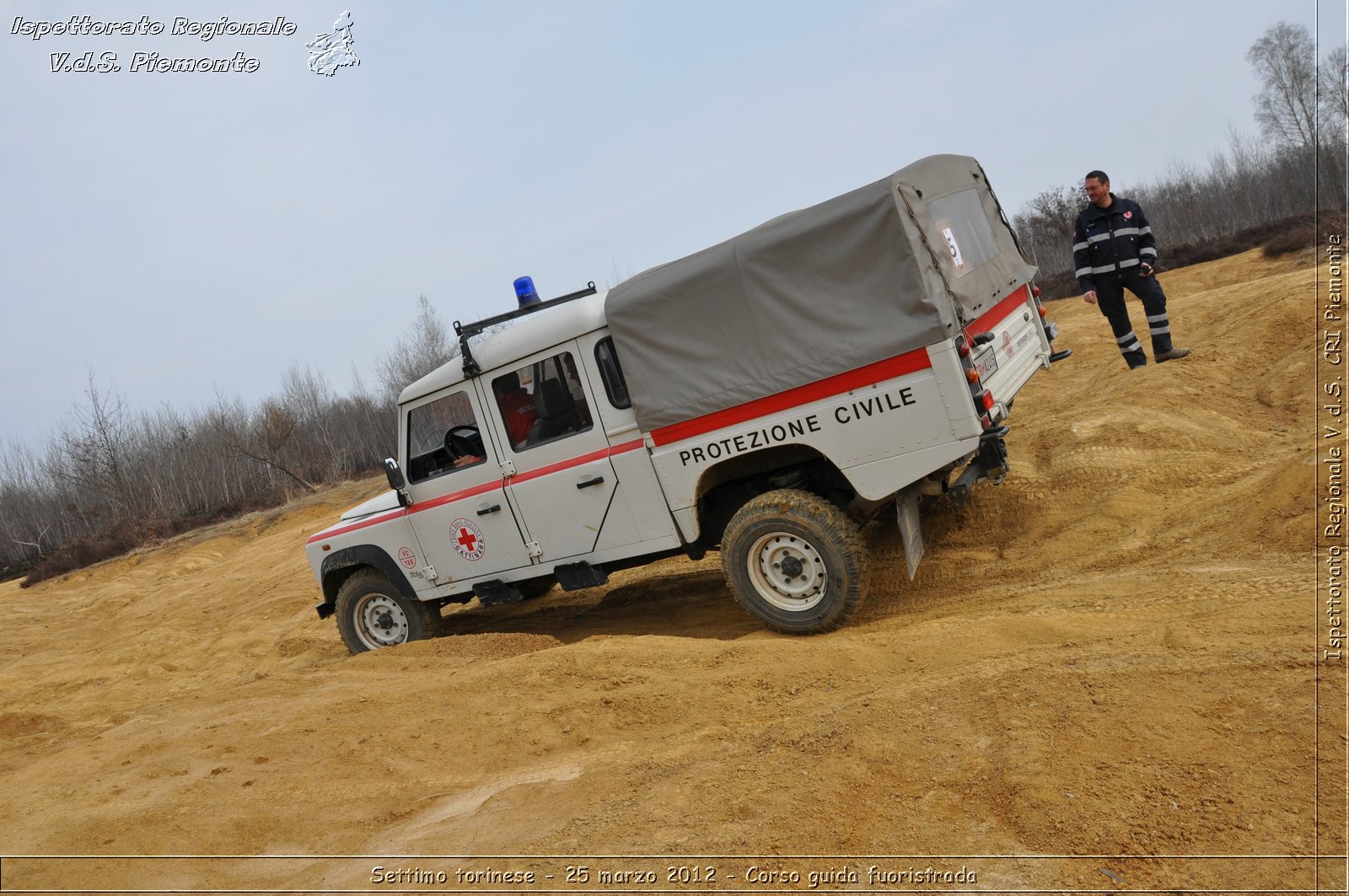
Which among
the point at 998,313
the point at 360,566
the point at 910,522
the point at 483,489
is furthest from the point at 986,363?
the point at 360,566

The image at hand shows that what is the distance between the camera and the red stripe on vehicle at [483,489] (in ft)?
20.8

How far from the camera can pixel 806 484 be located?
6.18 metres

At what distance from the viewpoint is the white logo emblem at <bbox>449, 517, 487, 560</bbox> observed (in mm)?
7113

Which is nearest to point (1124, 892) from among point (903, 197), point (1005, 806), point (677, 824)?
point (1005, 806)

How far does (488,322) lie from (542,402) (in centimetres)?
74

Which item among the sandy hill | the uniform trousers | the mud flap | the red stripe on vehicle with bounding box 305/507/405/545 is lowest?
the sandy hill

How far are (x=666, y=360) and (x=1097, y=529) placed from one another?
3256 mm

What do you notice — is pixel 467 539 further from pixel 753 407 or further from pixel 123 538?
pixel 123 538

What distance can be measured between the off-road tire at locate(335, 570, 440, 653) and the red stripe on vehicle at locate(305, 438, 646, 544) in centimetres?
45

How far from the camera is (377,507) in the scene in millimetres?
7980

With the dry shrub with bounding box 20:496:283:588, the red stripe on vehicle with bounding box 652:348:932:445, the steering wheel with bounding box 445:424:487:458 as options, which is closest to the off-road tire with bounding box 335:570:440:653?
the steering wheel with bounding box 445:424:487:458

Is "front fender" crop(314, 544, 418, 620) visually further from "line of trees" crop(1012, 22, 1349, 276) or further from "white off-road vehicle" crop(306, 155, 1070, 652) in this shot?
"line of trees" crop(1012, 22, 1349, 276)

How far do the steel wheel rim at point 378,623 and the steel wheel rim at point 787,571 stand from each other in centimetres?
359

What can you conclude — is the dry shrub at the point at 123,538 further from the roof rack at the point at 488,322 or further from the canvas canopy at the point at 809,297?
the canvas canopy at the point at 809,297
